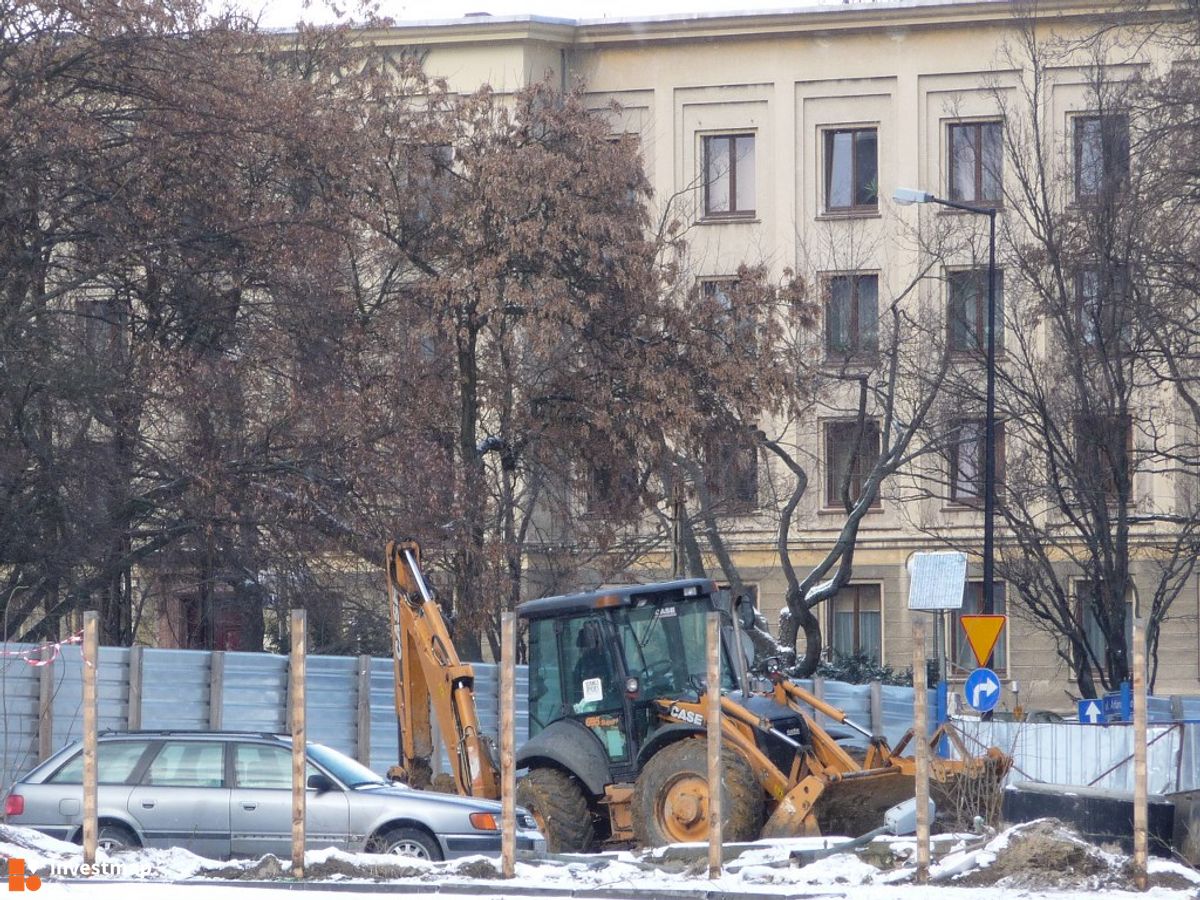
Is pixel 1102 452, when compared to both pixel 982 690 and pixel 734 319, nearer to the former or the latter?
pixel 734 319

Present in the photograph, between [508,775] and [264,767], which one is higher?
[508,775]

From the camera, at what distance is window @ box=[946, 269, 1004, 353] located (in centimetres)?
3916

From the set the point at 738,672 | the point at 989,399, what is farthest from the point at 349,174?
the point at 738,672

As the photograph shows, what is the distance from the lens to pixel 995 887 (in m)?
13.1

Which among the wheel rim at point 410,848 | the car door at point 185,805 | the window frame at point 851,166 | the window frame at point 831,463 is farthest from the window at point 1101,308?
the car door at point 185,805

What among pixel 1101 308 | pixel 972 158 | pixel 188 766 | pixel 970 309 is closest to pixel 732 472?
pixel 1101 308

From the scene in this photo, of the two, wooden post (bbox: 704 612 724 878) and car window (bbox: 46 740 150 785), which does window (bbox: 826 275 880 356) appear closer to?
car window (bbox: 46 740 150 785)

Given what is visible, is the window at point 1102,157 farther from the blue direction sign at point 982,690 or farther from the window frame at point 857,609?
the window frame at point 857,609

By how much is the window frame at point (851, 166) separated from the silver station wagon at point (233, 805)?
3555 cm

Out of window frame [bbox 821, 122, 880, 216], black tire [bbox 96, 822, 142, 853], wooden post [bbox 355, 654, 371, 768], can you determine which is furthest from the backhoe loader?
window frame [bbox 821, 122, 880, 216]

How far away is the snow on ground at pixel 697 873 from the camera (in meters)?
12.9

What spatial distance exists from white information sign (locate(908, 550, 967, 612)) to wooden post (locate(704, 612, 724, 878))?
10.1 metres

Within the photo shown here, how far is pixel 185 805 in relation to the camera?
51.4ft

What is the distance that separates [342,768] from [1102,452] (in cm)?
2240
